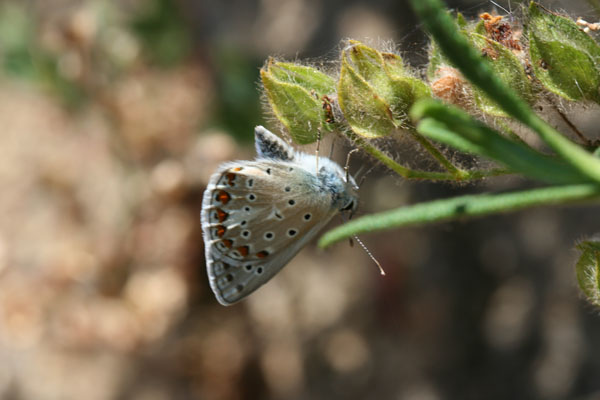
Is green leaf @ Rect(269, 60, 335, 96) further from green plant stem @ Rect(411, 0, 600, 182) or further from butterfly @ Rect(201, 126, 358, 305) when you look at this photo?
green plant stem @ Rect(411, 0, 600, 182)

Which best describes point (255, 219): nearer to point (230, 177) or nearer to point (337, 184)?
point (230, 177)

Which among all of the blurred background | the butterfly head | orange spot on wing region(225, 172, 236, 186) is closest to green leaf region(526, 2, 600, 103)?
the butterfly head

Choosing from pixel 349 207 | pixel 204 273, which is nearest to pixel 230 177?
pixel 349 207

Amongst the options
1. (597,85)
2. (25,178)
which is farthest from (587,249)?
(25,178)

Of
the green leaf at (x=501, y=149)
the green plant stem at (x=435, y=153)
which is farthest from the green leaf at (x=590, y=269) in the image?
the green leaf at (x=501, y=149)

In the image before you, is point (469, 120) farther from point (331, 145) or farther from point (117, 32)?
point (117, 32)

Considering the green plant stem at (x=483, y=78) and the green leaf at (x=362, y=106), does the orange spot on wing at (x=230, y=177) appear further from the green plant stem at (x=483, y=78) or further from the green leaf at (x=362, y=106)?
the green plant stem at (x=483, y=78)
